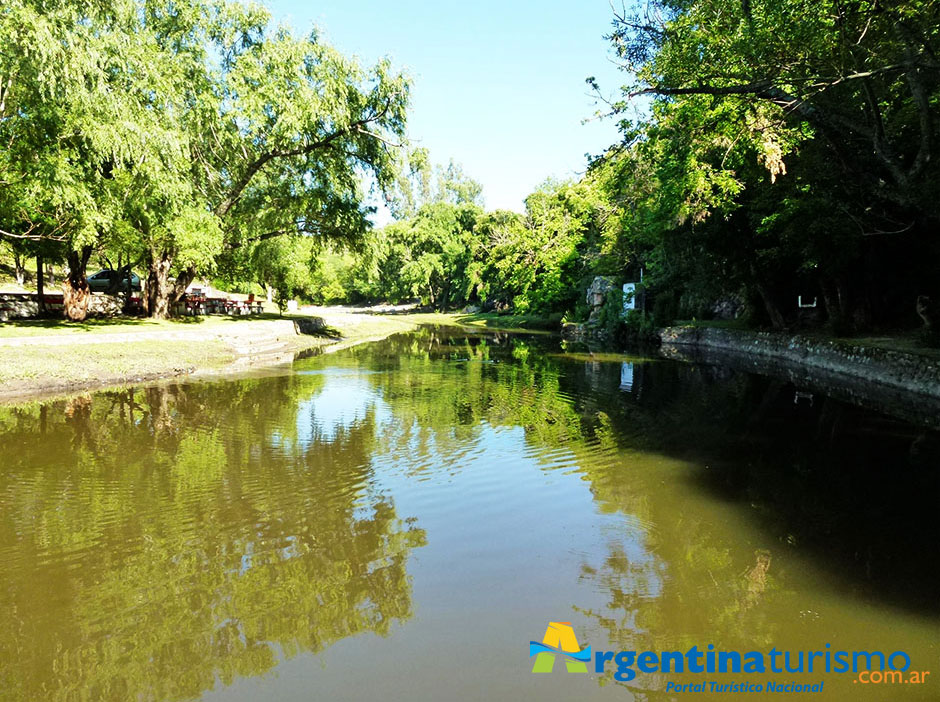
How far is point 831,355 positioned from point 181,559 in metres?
23.2

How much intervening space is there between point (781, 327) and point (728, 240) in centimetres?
576

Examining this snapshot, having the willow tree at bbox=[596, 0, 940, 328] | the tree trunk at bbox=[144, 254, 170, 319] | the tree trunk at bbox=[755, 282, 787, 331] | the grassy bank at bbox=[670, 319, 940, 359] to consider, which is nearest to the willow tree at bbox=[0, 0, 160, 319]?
the tree trunk at bbox=[144, 254, 170, 319]

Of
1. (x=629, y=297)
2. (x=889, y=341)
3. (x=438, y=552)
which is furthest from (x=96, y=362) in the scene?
(x=629, y=297)

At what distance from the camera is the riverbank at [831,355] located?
16.8 metres

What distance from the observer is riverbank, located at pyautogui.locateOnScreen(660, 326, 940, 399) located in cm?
1680

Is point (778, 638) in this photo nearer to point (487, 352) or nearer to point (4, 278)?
point (487, 352)

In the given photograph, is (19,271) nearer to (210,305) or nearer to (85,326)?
(210,305)

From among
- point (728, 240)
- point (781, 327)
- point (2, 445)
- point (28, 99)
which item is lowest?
point (2, 445)

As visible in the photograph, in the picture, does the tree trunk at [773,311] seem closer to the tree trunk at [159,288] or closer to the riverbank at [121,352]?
the riverbank at [121,352]

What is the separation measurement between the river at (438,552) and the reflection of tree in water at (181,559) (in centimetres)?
3

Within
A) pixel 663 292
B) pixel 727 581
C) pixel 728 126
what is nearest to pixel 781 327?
pixel 663 292

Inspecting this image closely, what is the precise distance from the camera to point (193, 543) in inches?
244

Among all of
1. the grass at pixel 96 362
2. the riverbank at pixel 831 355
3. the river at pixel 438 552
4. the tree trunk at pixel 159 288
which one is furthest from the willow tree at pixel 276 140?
the riverbank at pixel 831 355

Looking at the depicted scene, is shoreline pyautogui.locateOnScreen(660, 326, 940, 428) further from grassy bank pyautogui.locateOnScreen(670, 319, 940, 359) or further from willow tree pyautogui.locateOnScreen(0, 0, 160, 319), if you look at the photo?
willow tree pyautogui.locateOnScreen(0, 0, 160, 319)
